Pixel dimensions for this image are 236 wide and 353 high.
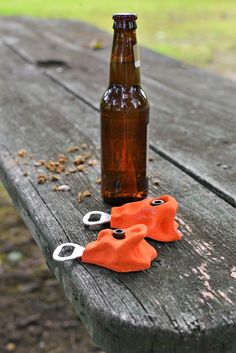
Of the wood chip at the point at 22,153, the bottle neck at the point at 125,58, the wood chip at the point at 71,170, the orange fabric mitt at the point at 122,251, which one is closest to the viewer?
the orange fabric mitt at the point at 122,251

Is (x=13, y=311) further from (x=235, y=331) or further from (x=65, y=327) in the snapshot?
(x=235, y=331)

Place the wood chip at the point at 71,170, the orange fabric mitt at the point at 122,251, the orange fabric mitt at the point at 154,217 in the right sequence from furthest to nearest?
the wood chip at the point at 71,170 < the orange fabric mitt at the point at 154,217 < the orange fabric mitt at the point at 122,251

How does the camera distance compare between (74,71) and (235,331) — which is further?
(74,71)

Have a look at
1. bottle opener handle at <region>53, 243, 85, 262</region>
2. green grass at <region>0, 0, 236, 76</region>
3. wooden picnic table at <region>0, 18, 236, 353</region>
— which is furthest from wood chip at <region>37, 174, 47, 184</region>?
green grass at <region>0, 0, 236, 76</region>

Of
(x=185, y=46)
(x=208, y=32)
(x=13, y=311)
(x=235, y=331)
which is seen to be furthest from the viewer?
(x=208, y=32)

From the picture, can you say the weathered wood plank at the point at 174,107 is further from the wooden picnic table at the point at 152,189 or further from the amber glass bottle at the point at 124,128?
the amber glass bottle at the point at 124,128

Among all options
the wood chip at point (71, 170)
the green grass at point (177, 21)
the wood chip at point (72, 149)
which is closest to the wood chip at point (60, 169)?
the wood chip at point (71, 170)

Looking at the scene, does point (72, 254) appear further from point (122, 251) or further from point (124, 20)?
point (124, 20)

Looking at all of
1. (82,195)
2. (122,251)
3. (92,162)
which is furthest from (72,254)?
(92,162)

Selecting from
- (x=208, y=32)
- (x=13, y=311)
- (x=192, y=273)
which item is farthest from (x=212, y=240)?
(x=208, y=32)
